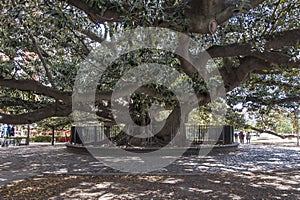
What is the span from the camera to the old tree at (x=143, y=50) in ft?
14.3

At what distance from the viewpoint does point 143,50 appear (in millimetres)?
7660

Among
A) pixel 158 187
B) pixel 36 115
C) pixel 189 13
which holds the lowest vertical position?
pixel 158 187

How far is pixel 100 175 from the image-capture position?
23.0 feet

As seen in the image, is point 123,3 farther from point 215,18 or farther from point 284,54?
point 284,54

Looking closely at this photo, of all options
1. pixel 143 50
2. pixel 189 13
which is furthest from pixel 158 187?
pixel 143 50

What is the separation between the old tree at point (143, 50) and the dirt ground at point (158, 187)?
2.64 m

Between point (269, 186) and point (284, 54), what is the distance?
3322mm

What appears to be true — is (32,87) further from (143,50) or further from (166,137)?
(166,137)

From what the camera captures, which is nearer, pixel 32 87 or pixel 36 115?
pixel 32 87

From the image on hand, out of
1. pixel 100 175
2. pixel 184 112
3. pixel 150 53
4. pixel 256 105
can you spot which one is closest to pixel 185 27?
pixel 150 53

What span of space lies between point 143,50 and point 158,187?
11.7 feet

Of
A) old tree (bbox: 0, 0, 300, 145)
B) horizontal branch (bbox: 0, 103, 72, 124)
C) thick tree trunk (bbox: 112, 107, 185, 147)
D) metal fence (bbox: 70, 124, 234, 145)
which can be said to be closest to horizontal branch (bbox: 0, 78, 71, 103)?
old tree (bbox: 0, 0, 300, 145)

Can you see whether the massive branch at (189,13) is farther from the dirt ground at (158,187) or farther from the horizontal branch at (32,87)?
the horizontal branch at (32,87)

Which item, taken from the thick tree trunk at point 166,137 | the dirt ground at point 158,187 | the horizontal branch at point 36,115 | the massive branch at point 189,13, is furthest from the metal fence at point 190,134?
the massive branch at point 189,13
